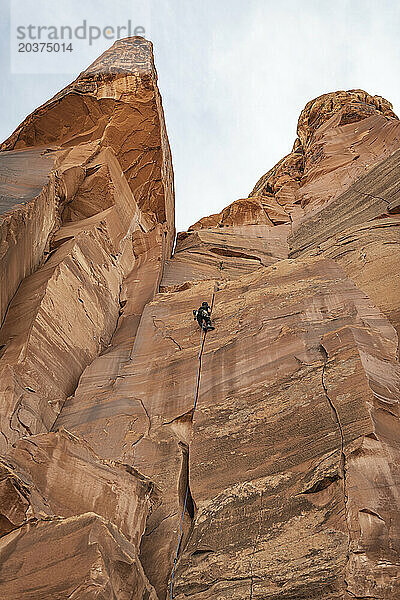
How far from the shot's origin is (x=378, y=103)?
88.2ft

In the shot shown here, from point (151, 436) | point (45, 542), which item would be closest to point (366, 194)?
point (151, 436)

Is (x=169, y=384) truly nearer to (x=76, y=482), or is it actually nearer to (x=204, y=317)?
(x=204, y=317)

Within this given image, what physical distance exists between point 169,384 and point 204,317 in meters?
1.49

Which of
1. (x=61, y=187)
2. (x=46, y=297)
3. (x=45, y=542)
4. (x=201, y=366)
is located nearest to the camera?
(x=45, y=542)

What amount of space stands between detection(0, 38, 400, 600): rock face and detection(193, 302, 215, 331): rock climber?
0.67 feet

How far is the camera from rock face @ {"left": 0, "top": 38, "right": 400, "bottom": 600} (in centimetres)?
582

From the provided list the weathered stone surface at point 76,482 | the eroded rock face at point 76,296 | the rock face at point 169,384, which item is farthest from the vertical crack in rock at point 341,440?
the weathered stone surface at point 76,482

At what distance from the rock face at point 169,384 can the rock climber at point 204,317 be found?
0.20 meters

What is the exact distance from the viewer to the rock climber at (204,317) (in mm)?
10266

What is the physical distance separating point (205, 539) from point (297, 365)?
9.26ft

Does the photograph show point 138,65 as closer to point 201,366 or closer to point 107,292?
point 107,292

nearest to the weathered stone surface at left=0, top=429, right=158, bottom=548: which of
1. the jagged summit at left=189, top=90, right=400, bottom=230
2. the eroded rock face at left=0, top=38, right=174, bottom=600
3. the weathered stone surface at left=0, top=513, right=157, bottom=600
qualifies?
the eroded rock face at left=0, top=38, right=174, bottom=600

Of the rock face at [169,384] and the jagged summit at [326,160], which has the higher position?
the jagged summit at [326,160]

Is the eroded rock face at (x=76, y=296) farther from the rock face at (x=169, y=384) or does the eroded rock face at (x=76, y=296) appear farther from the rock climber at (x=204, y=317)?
the rock climber at (x=204, y=317)
